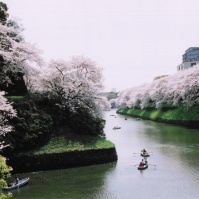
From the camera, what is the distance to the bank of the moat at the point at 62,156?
2823 cm

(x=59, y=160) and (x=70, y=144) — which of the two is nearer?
(x=59, y=160)

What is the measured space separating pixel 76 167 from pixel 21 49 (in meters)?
15.2

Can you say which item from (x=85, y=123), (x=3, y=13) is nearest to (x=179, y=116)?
(x=85, y=123)

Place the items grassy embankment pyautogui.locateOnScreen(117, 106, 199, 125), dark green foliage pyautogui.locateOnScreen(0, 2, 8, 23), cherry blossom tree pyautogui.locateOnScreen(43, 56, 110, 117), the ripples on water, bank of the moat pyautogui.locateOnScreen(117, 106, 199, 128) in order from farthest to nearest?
grassy embankment pyautogui.locateOnScreen(117, 106, 199, 125), bank of the moat pyautogui.locateOnScreen(117, 106, 199, 128), dark green foliage pyautogui.locateOnScreen(0, 2, 8, 23), cherry blossom tree pyautogui.locateOnScreen(43, 56, 110, 117), the ripples on water

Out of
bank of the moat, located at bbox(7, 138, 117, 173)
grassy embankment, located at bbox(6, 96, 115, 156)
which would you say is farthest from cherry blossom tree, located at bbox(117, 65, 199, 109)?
bank of the moat, located at bbox(7, 138, 117, 173)

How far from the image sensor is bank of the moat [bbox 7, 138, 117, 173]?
28.2 metres

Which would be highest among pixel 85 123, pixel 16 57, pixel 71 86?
pixel 16 57

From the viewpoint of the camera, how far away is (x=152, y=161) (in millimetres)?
31922

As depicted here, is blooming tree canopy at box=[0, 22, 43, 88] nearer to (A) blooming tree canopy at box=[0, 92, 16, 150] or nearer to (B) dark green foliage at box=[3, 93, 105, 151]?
(B) dark green foliage at box=[3, 93, 105, 151]

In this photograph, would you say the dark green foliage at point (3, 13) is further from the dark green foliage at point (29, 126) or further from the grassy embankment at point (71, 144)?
the grassy embankment at point (71, 144)

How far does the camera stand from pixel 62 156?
96.1 feet

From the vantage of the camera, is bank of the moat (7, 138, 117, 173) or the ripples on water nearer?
the ripples on water

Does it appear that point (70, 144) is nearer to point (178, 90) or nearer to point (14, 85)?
point (14, 85)

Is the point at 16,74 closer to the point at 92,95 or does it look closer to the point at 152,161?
the point at 92,95
